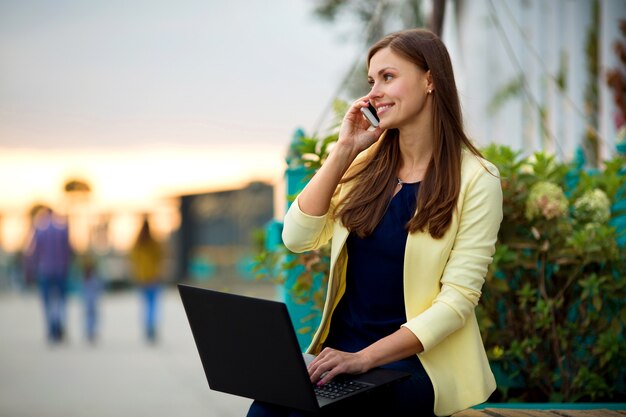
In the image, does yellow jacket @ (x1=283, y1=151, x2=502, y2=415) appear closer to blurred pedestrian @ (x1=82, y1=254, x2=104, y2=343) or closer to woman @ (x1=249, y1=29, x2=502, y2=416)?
woman @ (x1=249, y1=29, x2=502, y2=416)

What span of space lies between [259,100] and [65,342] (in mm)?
3961

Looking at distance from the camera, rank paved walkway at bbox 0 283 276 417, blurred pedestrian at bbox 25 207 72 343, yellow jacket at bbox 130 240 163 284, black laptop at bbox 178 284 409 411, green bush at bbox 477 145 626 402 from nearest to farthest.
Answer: black laptop at bbox 178 284 409 411 → green bush at bbox 477 145 626 402 → paved walkway at bbox 0 283 276 417 → blurred pedestrian at bbox 25 207 72 343 → yellow jacket at bbox 130 240 163 284

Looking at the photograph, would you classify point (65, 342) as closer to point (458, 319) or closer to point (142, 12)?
point (142, 12)

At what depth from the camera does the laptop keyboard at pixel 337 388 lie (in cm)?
188

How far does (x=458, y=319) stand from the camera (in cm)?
210

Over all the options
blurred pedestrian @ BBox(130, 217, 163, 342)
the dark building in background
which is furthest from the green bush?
the dark building in background

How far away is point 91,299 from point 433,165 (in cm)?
847

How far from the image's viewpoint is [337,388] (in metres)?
1.93

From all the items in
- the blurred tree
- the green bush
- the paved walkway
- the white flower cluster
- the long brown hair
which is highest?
the blurred tree

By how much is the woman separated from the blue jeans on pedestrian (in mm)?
8189

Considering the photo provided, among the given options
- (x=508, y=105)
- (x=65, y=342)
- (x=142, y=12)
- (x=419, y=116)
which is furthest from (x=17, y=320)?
(x=419, y=116)

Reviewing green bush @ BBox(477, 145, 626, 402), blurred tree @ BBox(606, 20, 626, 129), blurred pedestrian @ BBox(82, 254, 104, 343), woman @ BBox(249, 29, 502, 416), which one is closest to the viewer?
woman @ BBox(249, 29, 502, 416)

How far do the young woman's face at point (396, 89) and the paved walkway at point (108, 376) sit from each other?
11.1ft

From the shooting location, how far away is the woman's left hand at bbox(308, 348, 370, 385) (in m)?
1.94
